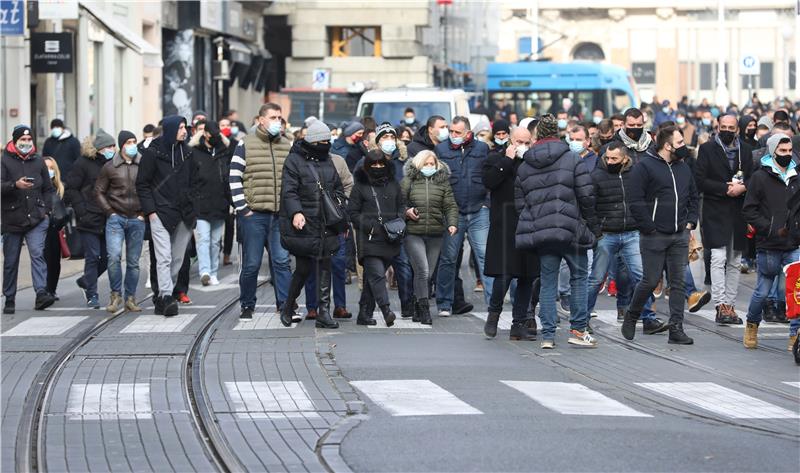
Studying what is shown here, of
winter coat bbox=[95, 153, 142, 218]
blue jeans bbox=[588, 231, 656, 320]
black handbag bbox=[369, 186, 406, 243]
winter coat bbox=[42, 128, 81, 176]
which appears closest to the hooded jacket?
winter coat bbox=[95, 153, 142, 218]

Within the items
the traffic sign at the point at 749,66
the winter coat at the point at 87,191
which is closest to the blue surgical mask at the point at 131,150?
the winter coat at the point at 87,191

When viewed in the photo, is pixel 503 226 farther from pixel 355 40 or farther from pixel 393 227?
pixel 355 40

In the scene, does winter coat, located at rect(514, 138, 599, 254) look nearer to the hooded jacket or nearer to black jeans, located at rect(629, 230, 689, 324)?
black jeans, located at rect(629, 230, 689, 324)

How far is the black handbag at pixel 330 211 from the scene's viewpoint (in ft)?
49.9

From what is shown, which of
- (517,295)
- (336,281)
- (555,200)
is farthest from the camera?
(336,281)

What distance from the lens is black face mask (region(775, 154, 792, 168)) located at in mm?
14406

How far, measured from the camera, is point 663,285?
1870 centimetres

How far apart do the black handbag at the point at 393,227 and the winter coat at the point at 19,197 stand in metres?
3.59

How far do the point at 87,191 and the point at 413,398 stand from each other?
6877 millimetres

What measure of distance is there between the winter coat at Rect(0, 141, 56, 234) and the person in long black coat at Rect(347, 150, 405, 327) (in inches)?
134

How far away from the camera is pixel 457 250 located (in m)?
16.6

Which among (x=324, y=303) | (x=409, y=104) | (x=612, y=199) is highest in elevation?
(x=409, y=104)

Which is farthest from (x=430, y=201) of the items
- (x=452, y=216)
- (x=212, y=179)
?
(x=212, y=179)

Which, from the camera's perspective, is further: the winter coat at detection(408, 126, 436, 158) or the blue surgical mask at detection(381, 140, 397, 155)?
the winter coat at detection(408, 126, 436, 158)
